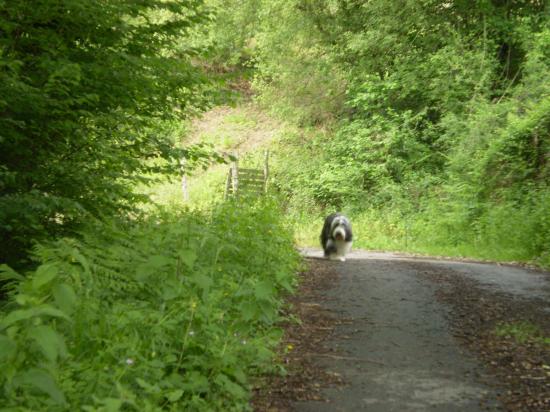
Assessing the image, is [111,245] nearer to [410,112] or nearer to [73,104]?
[73,104]

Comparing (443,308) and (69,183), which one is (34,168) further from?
(443,308)

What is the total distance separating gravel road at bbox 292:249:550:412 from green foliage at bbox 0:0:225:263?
10.2ft

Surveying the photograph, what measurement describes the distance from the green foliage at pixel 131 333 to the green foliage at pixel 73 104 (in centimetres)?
76

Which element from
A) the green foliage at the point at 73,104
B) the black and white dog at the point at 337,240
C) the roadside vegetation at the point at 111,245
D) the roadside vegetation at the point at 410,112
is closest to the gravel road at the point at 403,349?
the roadside vegetation at the point at 111,245

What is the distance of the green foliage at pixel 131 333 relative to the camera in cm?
336

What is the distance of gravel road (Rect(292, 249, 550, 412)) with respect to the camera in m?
4.96

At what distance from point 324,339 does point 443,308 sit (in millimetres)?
2154

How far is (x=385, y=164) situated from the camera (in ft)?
88.5

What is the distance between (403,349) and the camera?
20.7 feet

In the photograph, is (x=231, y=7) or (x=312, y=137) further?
(x=231, y=7)

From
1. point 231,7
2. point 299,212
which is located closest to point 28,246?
point 299,212

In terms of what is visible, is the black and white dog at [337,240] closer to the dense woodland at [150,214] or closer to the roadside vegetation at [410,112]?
the dense woodland at [150,214]

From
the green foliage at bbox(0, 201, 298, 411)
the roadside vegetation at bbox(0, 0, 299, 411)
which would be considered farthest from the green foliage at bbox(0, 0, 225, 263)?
the green foliage at bbox(0, 201, 298, 411)

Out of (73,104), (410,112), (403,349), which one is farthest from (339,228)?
(410,112)
